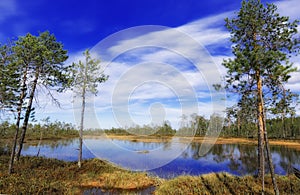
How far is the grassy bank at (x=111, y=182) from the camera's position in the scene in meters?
10.9

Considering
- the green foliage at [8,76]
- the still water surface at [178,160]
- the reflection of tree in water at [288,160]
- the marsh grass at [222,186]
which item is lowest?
the still water surface at [178,160]

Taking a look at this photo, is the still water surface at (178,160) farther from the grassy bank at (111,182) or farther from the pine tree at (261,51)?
the pine tree at (261,51)

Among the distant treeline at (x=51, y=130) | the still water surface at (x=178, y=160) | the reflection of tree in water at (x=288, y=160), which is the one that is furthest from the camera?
the distant treeline at (x=51, y=130)

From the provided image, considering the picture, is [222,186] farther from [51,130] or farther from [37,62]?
[51,130]

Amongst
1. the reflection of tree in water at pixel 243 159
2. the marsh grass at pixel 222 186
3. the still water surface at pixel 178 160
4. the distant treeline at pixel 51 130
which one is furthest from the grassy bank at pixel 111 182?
the distant treeline at pixel 51 130

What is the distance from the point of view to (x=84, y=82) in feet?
61.6

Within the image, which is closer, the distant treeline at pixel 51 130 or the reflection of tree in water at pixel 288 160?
the reflection of tree in water at pixel 288 160

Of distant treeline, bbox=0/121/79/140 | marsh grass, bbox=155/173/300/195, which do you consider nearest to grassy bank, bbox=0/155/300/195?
marsh grass, bbox=155/173/300/195

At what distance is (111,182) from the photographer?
14.2 metres

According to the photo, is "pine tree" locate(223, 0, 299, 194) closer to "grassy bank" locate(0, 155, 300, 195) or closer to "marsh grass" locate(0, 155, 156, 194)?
"grassy bank" locate(0, 155, 300, 195)

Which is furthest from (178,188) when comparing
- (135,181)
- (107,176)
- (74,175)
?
(74,175)

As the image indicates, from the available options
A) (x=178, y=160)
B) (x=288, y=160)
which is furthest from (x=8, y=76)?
(x=288, y=160)

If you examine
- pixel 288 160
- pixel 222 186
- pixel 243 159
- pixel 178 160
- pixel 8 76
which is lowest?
pixel 178 160

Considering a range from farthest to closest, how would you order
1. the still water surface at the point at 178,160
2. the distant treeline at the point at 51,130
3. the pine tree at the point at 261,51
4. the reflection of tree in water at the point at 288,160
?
the distant treeline at the point at 51,130 < the reflection of tree in water at the point at 288,160 < the still water surface at the point at 178,160 < the pine tree at the point at 261,51
